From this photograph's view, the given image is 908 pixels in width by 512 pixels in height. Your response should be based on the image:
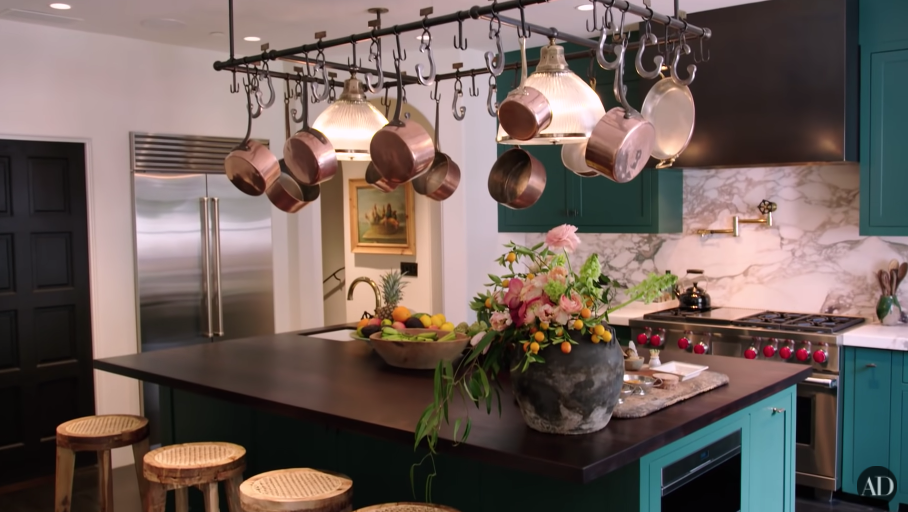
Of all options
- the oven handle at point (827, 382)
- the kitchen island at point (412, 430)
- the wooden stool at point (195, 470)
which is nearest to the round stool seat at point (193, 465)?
the wooden stool at point (195, 470)

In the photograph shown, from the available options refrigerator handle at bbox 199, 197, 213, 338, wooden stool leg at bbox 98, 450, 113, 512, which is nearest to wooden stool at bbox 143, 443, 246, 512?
wooden stool leg at bbox 98, 450, 113, 512

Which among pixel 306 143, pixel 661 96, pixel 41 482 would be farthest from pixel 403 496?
pixel 41 482

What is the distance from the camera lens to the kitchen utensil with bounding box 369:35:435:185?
9.45 ft

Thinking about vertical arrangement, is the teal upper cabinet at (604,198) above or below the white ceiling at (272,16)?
below

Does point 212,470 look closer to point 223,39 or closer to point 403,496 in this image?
point 403,496

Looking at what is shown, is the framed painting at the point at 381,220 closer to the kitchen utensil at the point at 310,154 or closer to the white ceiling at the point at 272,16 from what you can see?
the white ceiling at the point at 272,16

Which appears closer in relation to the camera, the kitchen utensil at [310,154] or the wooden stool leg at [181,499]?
the wooden stool leg at [181,499]

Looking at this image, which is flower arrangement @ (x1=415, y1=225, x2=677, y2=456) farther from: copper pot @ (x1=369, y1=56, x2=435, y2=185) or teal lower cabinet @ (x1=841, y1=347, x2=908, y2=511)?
teal lower cabinet @ (x1=841, y1=347, x2=908, y2=511)

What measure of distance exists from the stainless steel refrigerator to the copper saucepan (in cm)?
209

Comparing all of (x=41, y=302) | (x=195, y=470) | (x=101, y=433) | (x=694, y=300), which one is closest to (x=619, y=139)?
(x=195, y=470)

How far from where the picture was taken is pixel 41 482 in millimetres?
4914

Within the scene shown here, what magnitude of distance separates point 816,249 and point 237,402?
11.5 feet

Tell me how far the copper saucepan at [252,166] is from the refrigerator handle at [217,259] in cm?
221

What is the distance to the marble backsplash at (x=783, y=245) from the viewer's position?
189 inches
